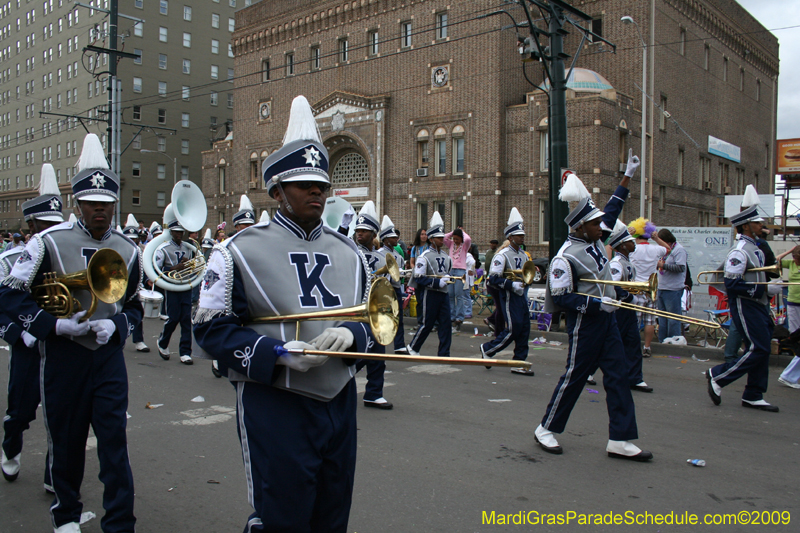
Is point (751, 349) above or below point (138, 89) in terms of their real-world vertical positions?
below

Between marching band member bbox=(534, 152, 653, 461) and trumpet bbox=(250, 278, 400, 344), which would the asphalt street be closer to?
marching band member bbox=(534, 152, 653, 461)

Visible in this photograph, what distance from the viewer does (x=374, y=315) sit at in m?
2.77

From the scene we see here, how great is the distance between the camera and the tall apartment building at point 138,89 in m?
59.5

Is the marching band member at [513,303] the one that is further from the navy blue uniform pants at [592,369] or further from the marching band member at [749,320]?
the navy blue uniform pants at [592,369]

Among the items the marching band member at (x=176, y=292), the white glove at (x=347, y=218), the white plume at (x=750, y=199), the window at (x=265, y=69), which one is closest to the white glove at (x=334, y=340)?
the white plume at (x=750, y=199)

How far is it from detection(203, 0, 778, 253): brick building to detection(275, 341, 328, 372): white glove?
25.5m

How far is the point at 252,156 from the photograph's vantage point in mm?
39156

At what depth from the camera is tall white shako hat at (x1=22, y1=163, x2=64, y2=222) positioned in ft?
17.4

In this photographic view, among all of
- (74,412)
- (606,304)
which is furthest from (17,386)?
(606,304)

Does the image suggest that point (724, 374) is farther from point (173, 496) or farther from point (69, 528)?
point (69, 528)

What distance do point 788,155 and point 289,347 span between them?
48.6 meters

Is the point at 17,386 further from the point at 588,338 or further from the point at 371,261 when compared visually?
the point at 588,338

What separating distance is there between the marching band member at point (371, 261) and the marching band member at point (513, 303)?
6.44ft

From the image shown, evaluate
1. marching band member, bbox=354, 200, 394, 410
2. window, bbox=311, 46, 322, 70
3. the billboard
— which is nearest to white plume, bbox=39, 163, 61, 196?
marching band member, bbox=354, 200, 394, 410
